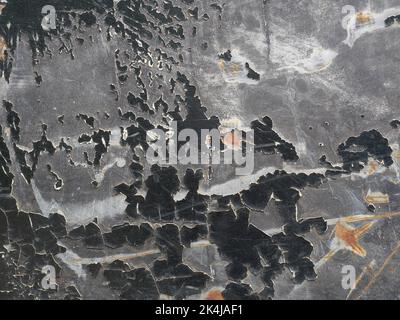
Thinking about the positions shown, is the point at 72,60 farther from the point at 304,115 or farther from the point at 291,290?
the point at 291,290

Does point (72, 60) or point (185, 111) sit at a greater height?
point (72, 60)

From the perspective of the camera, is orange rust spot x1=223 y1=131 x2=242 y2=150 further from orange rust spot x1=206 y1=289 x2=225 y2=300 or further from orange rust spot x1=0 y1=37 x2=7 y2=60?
orange rust spot x1=0 y1=37 x2=7 y2=60

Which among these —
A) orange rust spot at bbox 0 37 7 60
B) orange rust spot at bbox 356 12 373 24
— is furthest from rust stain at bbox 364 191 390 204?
orange rust spot at bbox 0 37 7 60

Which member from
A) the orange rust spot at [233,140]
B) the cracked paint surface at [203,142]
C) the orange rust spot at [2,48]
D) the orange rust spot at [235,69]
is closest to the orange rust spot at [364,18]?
the cracked paint surface at [203,142]

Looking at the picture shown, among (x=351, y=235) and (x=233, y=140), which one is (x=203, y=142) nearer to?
(x=233, y=140)

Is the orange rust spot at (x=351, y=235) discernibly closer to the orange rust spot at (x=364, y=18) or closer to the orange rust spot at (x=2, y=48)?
the orange rust spot at (x=364, y=18)

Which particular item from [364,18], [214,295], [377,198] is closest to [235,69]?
[364,18]
